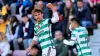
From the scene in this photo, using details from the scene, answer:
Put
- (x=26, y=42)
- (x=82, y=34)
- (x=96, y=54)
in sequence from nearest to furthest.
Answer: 1. (x=82, y=34)
2. (x=96, y=54)
3. (x=26, y=42)

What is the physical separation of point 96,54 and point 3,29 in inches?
142

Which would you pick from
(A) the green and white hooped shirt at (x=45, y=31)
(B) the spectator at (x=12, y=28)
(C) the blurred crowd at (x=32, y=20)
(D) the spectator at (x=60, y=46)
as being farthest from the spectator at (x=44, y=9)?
(A) the green and white hooped shirt at (x=45, y=31)

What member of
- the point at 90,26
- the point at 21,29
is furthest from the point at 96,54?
the point at 21,29

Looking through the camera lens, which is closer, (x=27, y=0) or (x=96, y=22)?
(x=96, y=22)

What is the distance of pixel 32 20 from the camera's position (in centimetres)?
1319

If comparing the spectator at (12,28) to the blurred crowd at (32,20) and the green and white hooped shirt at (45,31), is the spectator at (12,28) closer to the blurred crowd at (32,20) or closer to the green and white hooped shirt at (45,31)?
the blurred crowd at (32,20)

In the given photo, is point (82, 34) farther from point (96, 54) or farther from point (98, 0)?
point (98, 0)

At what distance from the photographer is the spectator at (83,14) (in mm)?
12008

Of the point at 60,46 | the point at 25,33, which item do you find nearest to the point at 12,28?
the point at 25,33

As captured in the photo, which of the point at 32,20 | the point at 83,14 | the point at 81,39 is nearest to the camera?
the point at 81,39

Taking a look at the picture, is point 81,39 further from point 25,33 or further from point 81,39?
point 25,33

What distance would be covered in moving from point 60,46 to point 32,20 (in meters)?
2.27

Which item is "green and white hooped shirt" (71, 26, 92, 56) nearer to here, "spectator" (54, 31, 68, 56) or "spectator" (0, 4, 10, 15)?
"spectator" (54, 31, 68, 56)

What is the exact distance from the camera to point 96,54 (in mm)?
11938
